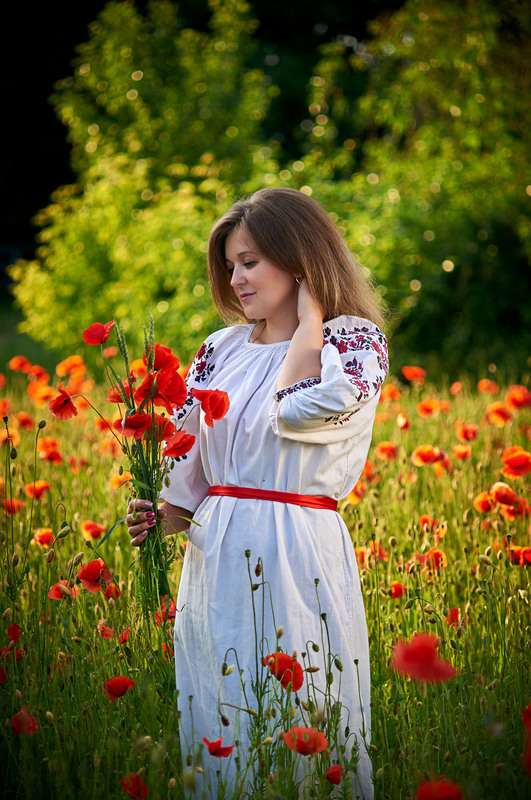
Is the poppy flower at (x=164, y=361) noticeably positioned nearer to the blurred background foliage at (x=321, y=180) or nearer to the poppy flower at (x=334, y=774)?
the poppy flower at (x=334, y=774)

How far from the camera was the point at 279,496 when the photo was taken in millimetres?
1850

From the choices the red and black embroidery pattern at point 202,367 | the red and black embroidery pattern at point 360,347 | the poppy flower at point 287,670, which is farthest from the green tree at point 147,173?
the poppy flower at point 287,670

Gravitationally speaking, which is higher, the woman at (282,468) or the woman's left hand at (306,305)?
the woman's left hand at (306,305)

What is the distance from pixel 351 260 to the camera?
2.10m

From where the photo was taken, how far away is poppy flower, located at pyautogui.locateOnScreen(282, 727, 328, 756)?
1.32 m

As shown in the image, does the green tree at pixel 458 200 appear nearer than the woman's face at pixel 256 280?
No

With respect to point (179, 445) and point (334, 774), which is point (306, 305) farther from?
point (334, 774)

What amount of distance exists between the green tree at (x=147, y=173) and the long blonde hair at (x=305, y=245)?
5201 mm

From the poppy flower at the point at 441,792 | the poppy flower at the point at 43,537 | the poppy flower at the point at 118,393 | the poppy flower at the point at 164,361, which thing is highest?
the poppy flower at the point at 164,361

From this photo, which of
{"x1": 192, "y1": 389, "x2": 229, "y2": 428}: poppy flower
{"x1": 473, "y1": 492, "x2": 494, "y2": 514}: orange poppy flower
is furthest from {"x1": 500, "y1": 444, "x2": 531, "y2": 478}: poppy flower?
{"x1": 192, "y1": 389, "x2": 229, "y2": 428}: poppy flower

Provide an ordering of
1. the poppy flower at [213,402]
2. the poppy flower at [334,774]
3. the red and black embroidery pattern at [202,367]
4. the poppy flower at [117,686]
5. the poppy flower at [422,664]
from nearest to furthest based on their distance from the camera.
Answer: the poppy flower at [422,664], the poppy flower at [334,774], the poppy flower at [117,686], the poppy flower at [213,402], the red and black embroidery pattern at [202,367]

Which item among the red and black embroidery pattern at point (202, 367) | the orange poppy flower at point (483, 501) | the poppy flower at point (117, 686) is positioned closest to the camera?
the poppy flower at point (117, 686)

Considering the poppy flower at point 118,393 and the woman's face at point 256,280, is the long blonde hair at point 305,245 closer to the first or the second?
the woman's face at point 256,280

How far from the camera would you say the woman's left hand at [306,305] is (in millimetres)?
1927
